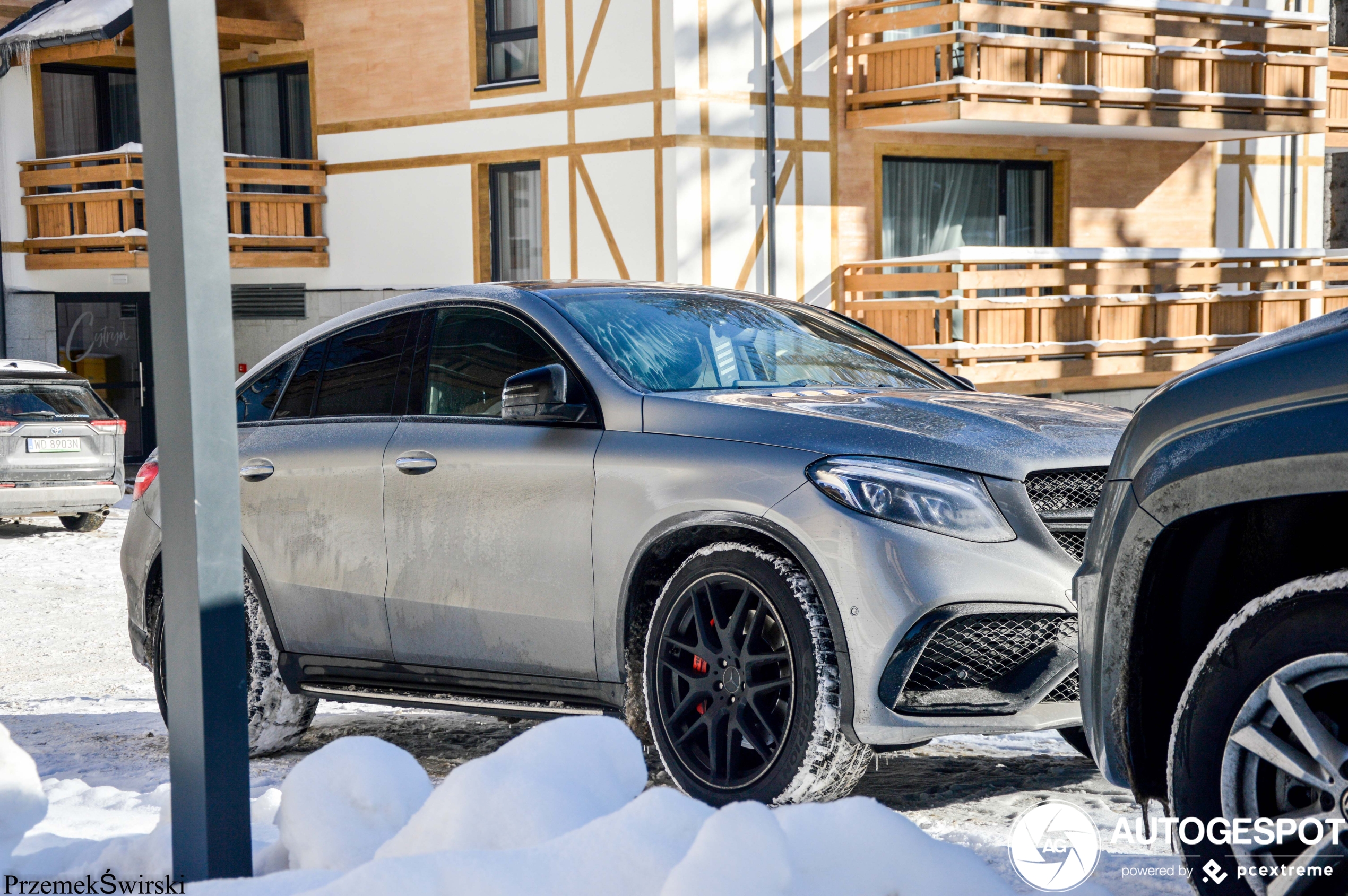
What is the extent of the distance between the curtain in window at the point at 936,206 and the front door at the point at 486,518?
14.2 metres

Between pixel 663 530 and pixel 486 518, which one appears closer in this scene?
pixel 663 530

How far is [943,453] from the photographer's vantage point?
4531 millimetres

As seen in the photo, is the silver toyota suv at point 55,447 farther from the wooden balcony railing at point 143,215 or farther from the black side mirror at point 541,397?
the black side mirror at point 541,397

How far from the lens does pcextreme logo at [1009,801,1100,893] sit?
154 inches

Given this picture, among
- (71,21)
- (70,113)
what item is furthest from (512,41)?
(70,113)

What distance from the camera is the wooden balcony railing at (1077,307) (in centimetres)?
1789

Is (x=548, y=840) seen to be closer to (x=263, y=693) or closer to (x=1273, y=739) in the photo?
(x=1273, y=739)

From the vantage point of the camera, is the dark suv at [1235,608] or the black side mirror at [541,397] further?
the black side mirror at [541,397]

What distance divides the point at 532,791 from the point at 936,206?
17.5 m

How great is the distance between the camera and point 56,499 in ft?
49.0

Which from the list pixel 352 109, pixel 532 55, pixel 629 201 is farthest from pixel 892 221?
pixel 352 109

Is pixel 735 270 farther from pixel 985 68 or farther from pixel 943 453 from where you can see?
pixel 943 453

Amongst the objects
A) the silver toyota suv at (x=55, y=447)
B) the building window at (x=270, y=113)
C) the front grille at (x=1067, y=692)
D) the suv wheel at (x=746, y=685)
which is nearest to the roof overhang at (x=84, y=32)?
the building window at (x=270, y=113)

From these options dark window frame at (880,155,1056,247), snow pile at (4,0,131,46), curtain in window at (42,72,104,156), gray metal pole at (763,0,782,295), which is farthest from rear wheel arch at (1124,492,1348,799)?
curtain in window at (42,72,104,156)
